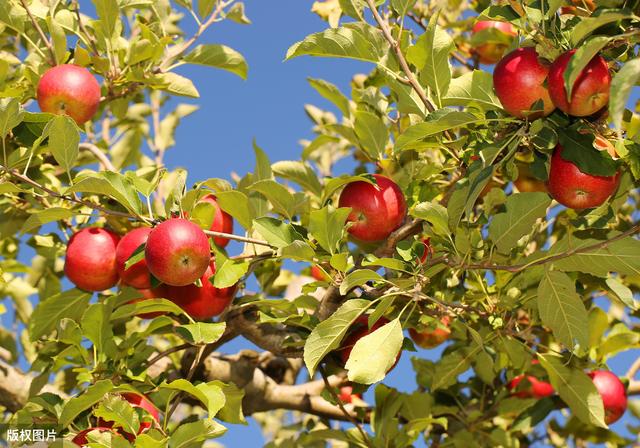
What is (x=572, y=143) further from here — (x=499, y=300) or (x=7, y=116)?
(x=7, y=116)

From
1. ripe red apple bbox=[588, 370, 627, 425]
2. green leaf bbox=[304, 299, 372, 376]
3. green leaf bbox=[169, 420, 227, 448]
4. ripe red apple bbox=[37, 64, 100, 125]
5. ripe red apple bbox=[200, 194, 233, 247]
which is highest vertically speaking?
ripe red apple bbox=[37, 64, 100, 125]

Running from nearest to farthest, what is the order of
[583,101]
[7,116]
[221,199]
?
[583,101]
[7,116]
[221,199]

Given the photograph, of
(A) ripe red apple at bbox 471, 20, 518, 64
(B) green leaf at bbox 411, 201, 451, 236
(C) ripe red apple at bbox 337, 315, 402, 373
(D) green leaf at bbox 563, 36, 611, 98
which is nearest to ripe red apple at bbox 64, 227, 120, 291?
(C) ripe red apple at bbox 337, 315, 402, 373

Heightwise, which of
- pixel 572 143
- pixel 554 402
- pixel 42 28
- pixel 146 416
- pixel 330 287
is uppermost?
pixel 42 28

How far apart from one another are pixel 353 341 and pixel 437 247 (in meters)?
0.43

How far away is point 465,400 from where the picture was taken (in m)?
3.24

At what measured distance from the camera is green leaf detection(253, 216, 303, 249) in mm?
2020

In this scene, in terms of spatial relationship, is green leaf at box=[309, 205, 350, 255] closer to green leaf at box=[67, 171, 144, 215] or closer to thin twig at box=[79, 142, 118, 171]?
green leaf at box=[67, 171, 144, 215]

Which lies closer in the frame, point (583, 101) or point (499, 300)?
point (583, 101)

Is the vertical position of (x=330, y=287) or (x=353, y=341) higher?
(x=330, y=287)

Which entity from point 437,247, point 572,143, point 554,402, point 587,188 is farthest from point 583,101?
point 554,402

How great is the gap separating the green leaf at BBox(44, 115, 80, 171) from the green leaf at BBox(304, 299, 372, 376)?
2.77 feet

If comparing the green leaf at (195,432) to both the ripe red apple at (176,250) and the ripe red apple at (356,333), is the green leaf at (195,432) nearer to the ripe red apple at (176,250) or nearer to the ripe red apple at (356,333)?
the ripe red apple at (176,250)

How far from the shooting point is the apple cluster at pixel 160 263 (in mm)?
1937
